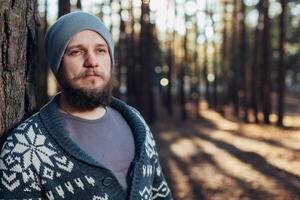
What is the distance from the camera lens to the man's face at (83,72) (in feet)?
6.90

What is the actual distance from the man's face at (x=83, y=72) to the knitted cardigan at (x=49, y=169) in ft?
0.51

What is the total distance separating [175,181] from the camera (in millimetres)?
8141

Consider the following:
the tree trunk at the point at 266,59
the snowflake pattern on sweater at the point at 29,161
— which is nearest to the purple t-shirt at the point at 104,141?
the snowflake pattern on sweater at the point at 29,161

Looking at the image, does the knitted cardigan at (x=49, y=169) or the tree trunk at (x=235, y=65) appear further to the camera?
the tree trunk at (x=235, y=65)

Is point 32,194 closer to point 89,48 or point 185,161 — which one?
point 89,48

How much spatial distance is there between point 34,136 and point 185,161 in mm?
8311

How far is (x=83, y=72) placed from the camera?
2105 millimetres

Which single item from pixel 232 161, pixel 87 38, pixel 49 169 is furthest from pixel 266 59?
pixel 49 169

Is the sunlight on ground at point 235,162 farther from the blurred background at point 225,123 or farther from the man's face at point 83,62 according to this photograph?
the man's face at point 83,62

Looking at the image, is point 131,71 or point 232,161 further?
point 131,71

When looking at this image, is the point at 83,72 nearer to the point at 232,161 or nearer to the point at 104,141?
the point at 104,141

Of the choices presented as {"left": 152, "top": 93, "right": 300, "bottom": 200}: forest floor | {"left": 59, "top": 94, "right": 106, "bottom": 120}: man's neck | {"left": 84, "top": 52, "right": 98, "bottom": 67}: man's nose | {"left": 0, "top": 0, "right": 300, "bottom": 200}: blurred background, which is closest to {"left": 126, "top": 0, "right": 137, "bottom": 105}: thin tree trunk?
{"left": 0, "top": 0, "right": 300, "bottom": 200}: blurred background

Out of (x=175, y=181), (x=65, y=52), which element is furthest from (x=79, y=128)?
(x=175, y=181)

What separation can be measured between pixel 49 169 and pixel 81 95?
43cm
